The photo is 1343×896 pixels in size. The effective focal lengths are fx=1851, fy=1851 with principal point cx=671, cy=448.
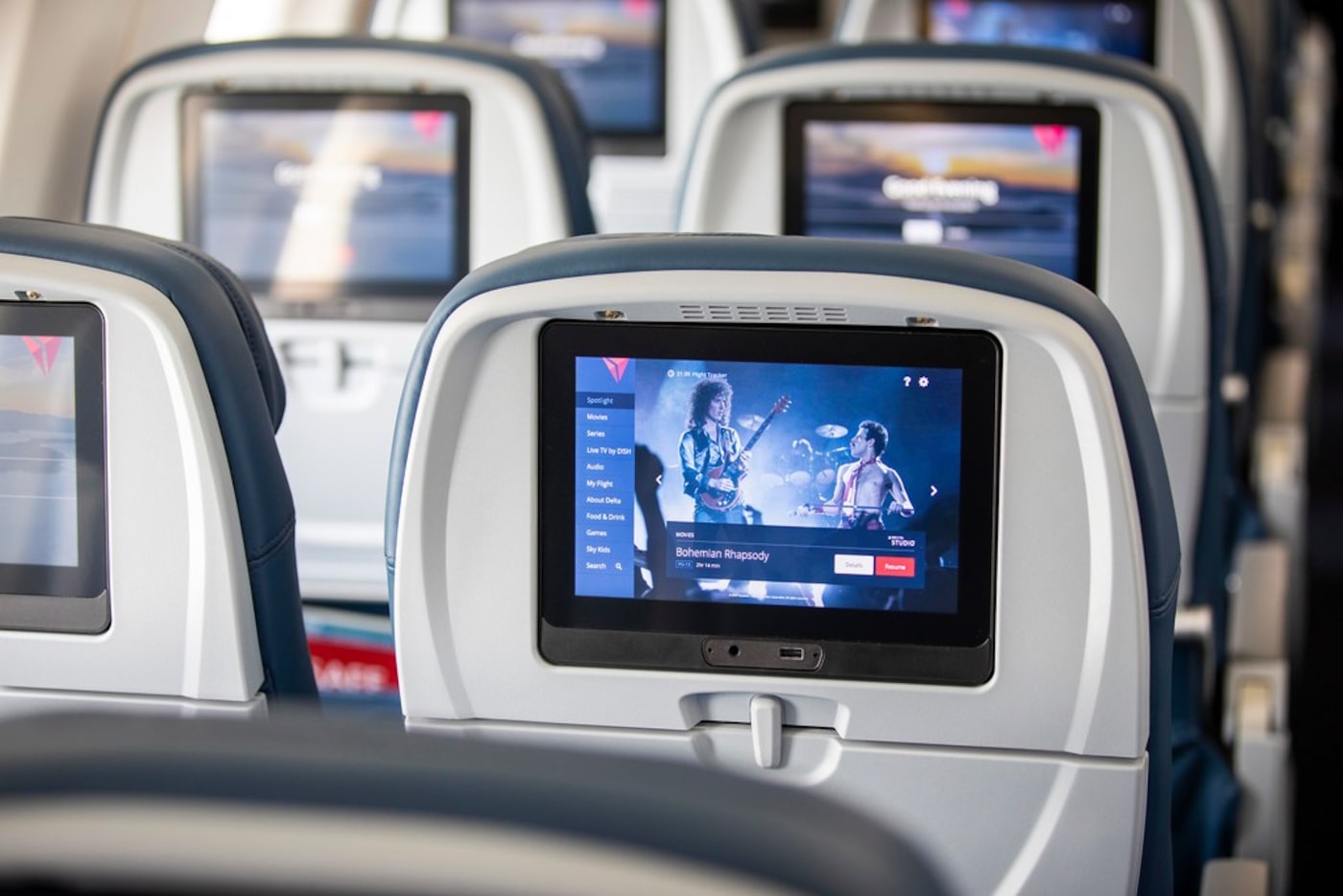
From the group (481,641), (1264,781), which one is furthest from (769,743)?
Result: (1264,781)

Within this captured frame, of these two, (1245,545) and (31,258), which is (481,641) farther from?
(1245,545)

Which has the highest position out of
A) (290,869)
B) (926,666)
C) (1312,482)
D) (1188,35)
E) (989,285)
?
(1188,35)

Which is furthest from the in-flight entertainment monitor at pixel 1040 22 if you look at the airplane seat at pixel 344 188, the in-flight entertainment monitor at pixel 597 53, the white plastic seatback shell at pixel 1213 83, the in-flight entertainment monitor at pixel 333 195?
the in-flight entertainment monitor at pixel 333 195

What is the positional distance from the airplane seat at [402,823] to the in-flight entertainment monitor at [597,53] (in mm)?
4703

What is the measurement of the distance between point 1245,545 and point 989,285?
2.35m

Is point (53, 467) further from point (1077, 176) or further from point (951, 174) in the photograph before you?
point (1077, 176)

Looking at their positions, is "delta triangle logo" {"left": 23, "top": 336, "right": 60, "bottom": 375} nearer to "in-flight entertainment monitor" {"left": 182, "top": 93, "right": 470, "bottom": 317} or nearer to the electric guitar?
the electric guitar

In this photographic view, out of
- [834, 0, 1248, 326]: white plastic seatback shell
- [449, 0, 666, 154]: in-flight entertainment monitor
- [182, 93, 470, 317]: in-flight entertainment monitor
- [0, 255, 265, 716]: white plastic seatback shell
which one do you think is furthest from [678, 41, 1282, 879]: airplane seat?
[449, 0, 666, 154]: in-flight entertainment monitor

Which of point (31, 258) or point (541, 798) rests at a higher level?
point (31, 258)

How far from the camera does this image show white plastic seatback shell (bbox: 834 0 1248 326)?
12.4ft

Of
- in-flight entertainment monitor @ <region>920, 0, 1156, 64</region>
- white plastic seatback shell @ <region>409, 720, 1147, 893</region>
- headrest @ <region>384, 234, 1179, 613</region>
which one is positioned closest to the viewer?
headrest @ <region>384, 234, 1179, 613</region>

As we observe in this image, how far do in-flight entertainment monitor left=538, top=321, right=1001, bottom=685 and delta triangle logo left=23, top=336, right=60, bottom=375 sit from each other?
0.47 metres

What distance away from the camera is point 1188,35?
407 cm

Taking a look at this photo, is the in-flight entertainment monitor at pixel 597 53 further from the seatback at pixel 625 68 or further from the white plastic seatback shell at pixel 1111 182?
the white plastic seatback shell at pixel 1111 182
